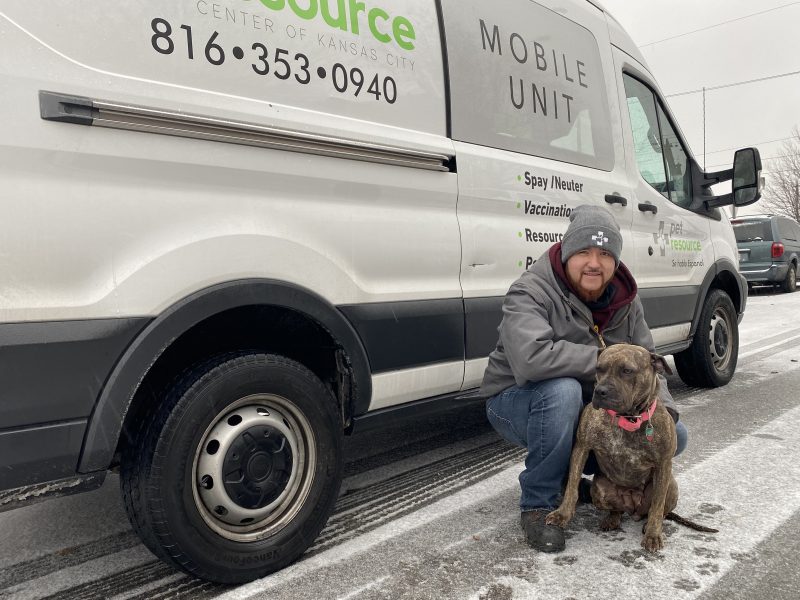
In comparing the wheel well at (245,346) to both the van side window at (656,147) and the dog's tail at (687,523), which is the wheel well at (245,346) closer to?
the dog's tail at (687,523)

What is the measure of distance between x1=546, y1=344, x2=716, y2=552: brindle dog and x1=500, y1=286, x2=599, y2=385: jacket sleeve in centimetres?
11

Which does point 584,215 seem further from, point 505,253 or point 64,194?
point 64,194

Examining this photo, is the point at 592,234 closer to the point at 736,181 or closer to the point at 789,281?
the point at 736,181

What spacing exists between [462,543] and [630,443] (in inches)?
28.5

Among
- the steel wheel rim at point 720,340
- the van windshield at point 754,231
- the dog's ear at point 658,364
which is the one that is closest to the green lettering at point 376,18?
the dog's ear at point 658,364

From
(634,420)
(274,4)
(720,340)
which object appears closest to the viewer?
(274,4)

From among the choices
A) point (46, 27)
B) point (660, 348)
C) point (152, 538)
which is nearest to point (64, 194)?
point (46, 27)

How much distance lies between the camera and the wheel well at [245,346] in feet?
6.62

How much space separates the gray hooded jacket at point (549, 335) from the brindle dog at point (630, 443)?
0.15 m

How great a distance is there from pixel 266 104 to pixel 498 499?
191 cm

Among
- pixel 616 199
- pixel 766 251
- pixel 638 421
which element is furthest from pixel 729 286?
pixel 766 251

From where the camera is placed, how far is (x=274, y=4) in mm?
2121

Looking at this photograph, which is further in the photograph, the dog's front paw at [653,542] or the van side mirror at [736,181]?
the van side mirror at [736,181]

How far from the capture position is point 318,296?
2.19 metres
